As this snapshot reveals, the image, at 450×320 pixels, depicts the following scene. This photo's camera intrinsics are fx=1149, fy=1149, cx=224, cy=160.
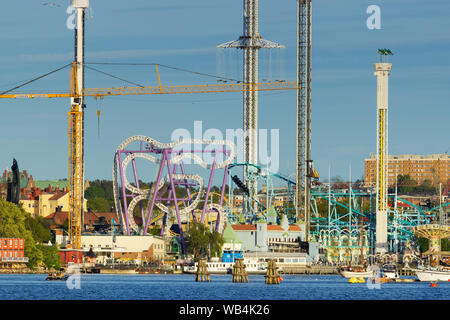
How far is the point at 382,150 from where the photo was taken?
7234 inches

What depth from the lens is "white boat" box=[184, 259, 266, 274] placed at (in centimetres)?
15025

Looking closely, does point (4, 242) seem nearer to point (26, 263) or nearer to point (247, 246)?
point (26, 263)

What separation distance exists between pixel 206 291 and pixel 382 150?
84.2 metres

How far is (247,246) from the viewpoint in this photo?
173 m

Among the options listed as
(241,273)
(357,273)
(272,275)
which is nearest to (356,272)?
(357,273)

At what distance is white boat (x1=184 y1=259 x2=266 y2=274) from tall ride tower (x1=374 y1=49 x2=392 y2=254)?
34.4 meters

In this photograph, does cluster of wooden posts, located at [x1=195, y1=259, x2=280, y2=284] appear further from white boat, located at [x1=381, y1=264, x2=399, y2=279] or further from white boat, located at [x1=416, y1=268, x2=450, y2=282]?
white boat, located at [x1=416, y1=268, x2=450, y2=282]

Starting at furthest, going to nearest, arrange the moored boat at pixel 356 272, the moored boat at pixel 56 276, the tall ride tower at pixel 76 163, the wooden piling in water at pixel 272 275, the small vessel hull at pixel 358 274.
A: 1. the tall ride tower at pixel 76 163
2. the moored boat at pixel 356 272
3. the small vessel hull at pixel 358 274
4. the moored boat at pixel 56 276
5. the wooden piling in water at pixel 272 275

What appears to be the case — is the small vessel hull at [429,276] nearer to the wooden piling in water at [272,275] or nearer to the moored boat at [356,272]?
the moored boat at [356,272]

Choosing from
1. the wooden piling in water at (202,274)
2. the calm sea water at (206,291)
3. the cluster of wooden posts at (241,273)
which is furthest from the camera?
the wooden piling in water at (202,274)

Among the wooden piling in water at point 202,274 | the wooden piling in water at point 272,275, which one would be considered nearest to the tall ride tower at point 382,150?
the wooden piling in water at point 202,274

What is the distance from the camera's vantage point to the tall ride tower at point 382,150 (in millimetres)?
181500

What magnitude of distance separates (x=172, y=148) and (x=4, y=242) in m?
31.2

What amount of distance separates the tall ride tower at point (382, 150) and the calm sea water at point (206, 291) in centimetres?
5398
